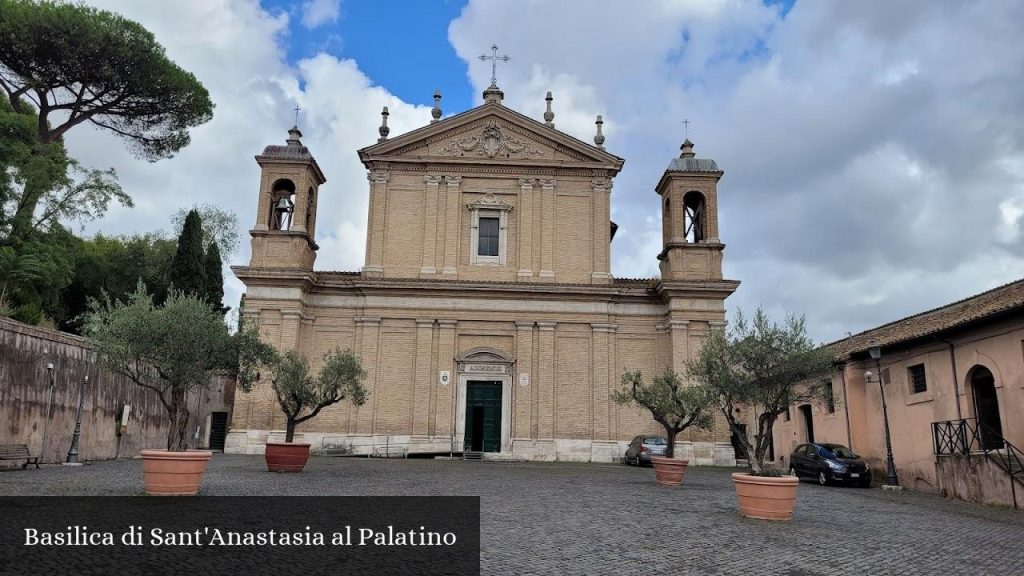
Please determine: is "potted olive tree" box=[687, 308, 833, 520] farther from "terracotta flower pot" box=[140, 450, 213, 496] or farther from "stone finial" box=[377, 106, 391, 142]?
"stone finial" box=[377, 106, 391, 142]

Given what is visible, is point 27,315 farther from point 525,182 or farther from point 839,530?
point 839,530

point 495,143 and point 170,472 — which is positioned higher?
point 495,143

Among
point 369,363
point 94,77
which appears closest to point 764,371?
point 369,363

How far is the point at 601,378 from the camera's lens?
2541 centimetres

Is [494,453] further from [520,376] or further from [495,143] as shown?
[495,143]

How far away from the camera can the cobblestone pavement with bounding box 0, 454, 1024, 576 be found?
7.52 m

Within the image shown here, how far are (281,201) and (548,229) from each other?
10424 mm

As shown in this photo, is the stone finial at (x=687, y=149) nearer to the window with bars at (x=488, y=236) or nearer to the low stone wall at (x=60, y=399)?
the window with bars at (x=488, y=236)

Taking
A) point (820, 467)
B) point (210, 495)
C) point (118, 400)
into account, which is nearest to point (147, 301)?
point (210, 495)

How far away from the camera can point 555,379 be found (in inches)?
1001

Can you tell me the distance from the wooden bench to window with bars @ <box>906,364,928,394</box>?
22.4 meters

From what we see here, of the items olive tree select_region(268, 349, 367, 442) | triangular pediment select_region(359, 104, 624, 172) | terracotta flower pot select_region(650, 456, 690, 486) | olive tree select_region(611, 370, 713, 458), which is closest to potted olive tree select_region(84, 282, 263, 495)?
olive tree select_region(268, 349, 367, 442)

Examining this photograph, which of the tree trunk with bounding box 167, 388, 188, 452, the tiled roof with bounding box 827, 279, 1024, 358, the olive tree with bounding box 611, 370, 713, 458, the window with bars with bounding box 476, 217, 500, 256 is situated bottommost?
the tree trunk with bounding box 167, 388, 188, 452

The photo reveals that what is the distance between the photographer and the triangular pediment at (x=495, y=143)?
2728cm
